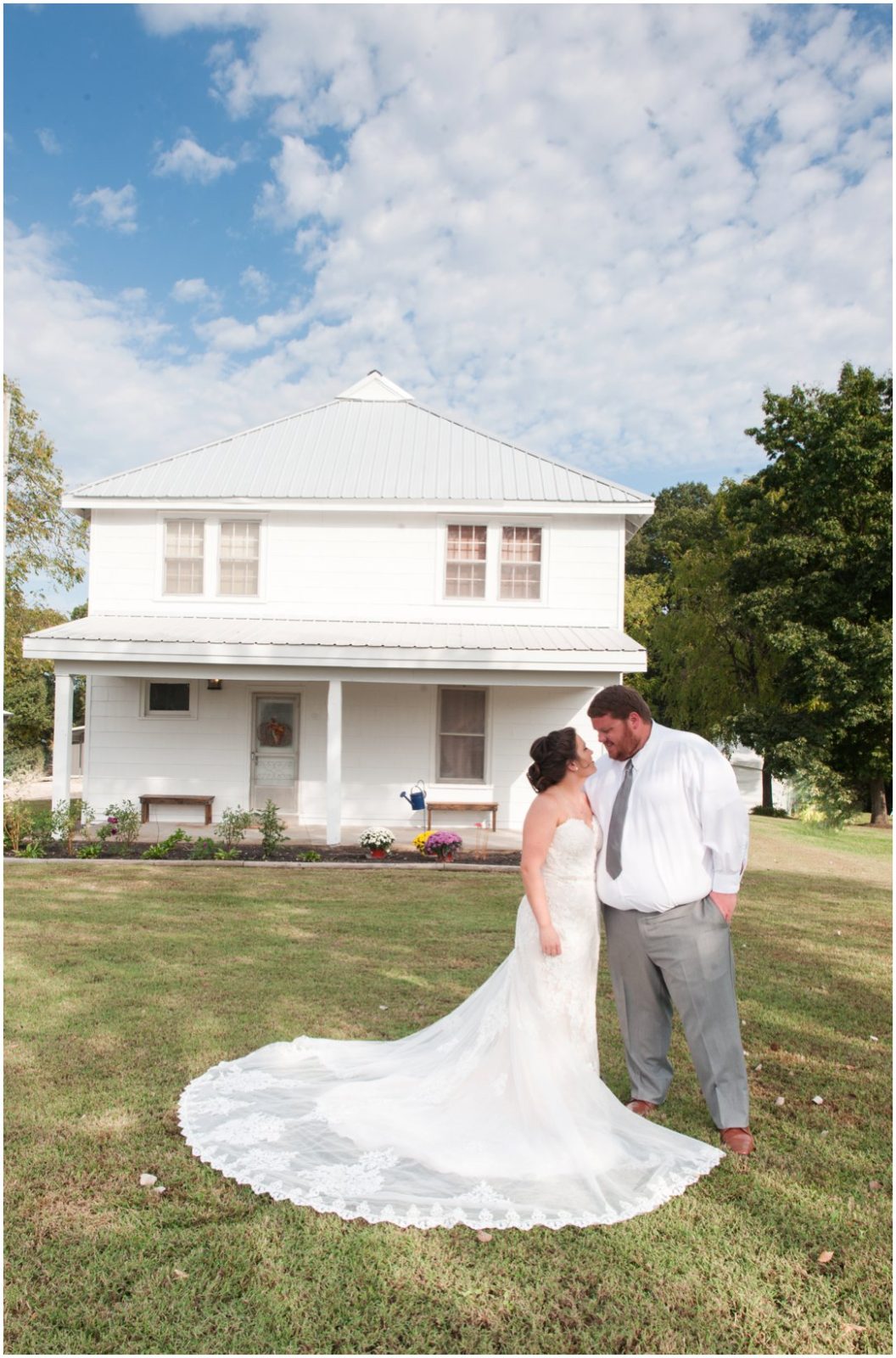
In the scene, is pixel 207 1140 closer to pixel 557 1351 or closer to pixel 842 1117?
pixel 557 1351

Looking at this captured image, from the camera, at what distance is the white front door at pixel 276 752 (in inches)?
663

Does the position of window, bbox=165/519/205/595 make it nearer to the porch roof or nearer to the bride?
the porch roof

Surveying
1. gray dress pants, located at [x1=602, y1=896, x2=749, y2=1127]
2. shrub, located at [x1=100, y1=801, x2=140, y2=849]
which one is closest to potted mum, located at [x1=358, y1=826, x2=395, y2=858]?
shrub, located at [x1=100, y1=801, x2=140, y2=849]

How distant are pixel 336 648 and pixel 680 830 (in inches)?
399

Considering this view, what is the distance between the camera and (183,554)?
1683 centimetres

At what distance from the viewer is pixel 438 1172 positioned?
398cm

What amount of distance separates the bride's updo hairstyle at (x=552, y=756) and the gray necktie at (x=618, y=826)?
30cm

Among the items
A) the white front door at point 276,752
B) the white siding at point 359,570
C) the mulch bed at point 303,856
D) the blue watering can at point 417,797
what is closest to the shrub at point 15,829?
the mulch bed at point 303,856

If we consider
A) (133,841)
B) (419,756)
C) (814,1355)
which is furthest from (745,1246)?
(419,756)

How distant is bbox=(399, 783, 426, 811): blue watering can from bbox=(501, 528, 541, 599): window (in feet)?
12.2

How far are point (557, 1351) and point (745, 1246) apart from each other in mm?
964

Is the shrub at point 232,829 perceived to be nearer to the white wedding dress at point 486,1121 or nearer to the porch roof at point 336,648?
the porch roof at point 336,648

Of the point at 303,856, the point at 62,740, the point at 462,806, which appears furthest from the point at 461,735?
the point at 62,740

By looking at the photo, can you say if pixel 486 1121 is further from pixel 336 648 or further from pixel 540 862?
pixel 336 648
